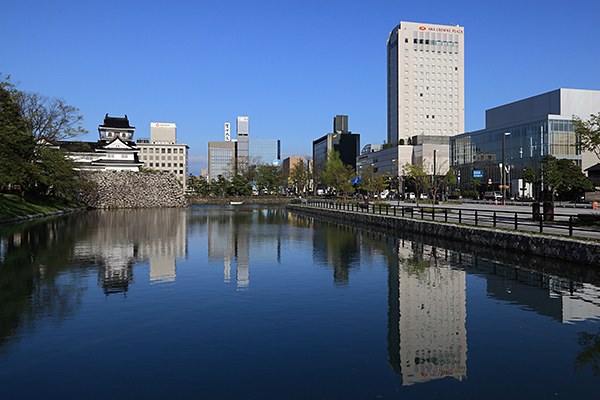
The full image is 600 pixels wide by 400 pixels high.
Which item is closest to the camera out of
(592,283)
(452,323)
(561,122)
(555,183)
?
(452,323)

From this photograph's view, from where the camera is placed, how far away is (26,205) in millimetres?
57594

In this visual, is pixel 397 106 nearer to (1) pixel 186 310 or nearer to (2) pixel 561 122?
Result: (2) pixel 561 122

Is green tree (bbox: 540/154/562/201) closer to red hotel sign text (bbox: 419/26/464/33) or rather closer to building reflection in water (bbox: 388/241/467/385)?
building reflection in water (bbox: 388/241/467/385)

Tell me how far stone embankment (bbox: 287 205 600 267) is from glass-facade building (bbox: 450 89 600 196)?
56453 millimetres

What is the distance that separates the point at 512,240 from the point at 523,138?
90.7m

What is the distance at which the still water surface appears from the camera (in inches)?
293

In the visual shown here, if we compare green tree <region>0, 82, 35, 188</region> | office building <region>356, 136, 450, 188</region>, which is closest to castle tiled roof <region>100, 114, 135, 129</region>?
office building <region>356, 136, 450, 188</region>

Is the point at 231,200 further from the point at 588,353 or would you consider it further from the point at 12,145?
the point at 588,353

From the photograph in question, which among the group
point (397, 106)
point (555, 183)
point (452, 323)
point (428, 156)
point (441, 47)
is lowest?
point (452, 323)

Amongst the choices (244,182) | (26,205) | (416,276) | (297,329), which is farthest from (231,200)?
→ (297,329)

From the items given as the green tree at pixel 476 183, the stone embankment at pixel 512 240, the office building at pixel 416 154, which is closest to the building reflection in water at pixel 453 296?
the stone embankment at pixel 512 240

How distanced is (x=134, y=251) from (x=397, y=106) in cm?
16688

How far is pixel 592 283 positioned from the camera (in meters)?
15.7

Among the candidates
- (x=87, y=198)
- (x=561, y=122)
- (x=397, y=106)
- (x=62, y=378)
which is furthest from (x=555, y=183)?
(x=397, y=106)
